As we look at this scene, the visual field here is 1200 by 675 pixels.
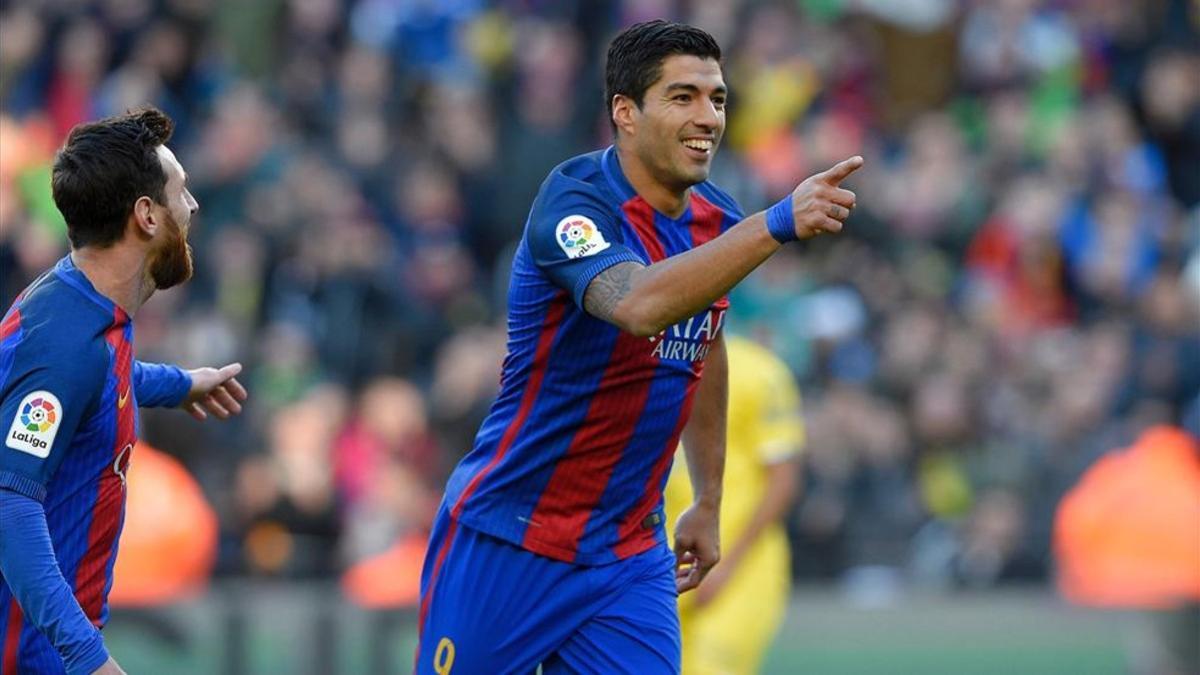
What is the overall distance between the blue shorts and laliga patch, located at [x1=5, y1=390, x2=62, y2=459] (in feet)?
4.93

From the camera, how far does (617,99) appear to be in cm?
645

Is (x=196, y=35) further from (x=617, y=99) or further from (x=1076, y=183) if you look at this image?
(x=617, y=99)

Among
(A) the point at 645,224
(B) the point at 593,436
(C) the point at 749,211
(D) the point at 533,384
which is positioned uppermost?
(C) the point at 749,211

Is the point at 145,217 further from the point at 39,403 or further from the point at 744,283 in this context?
the point at 744,283

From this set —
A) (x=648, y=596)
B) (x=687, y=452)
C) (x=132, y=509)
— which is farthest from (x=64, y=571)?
(x=132, y=509)

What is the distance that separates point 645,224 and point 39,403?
1816 millimetres

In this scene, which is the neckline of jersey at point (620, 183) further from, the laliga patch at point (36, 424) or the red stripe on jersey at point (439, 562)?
the laliga patch at point (36, 424)

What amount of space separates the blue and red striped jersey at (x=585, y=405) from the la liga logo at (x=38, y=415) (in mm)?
1456

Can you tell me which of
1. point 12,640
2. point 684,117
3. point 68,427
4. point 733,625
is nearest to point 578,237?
point 684,117

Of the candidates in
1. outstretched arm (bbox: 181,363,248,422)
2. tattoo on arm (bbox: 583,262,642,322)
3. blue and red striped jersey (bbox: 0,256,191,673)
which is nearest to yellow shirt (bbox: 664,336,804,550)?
outstretched arm (bbox: 181,363,248,422)

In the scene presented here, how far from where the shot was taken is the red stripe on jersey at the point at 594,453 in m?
6.40

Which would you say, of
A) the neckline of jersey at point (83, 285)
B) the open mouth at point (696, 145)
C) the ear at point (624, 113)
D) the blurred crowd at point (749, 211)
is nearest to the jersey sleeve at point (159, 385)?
the neckline of jersey at point (83, 285)

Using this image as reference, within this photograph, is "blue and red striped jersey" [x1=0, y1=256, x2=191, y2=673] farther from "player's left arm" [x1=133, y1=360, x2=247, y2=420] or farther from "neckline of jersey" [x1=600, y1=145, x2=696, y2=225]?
"neckline of jersey" [x1=600, y1=145, x2=696, y2=225]

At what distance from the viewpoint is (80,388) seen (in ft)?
18.1
